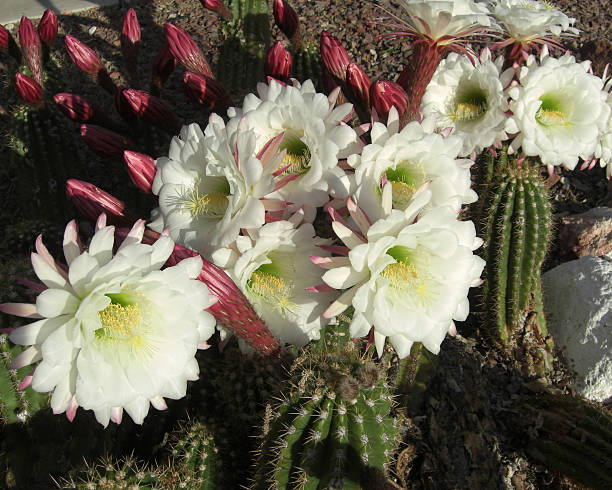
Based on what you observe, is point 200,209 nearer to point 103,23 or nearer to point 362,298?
point 362,298

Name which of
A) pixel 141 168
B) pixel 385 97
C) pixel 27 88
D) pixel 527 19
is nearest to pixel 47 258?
pixel 141 168

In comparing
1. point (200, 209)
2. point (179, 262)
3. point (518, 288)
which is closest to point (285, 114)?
point (200, 209)

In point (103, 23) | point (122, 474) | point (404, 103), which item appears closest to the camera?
point (122, 474)

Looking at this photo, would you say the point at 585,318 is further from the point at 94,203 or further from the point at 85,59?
the point at 85,59

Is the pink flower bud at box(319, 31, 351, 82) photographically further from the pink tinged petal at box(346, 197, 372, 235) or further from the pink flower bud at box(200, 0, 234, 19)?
the pink flower bud at box(200, 0, 234, 19)

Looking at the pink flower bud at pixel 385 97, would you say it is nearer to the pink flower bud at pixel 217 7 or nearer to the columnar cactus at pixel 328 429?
the columnar cactus at pixel 328 429

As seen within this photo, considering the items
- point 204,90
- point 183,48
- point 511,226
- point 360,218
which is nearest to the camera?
point 360,218

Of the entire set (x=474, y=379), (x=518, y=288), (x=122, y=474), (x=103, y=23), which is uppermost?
(x=103, y=23)
